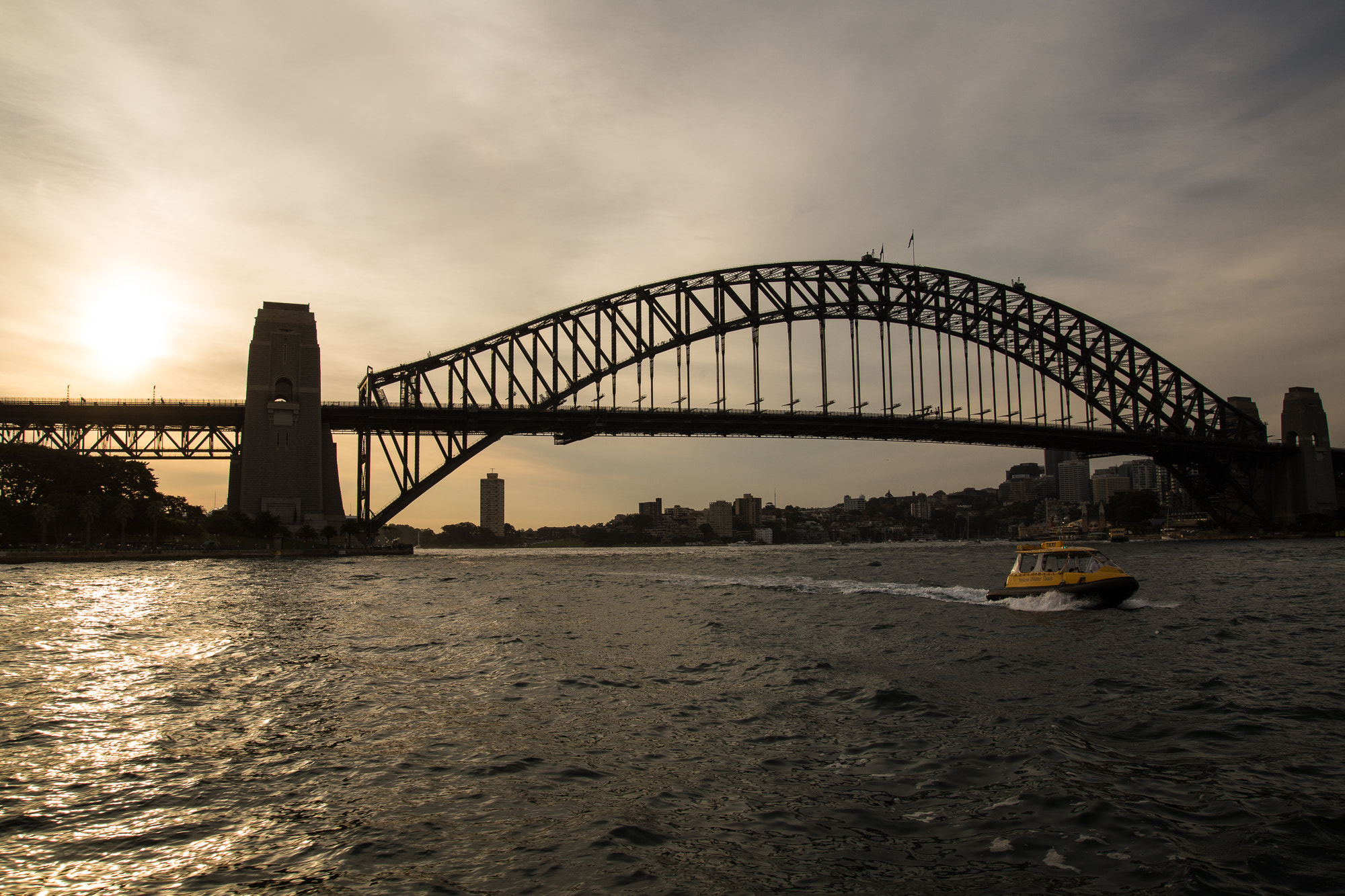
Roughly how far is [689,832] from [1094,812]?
13.1ft

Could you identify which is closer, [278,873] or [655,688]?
[278,873]

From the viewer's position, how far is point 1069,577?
27953 mm

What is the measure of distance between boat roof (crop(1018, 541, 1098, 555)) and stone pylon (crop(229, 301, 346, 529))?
67.0 m

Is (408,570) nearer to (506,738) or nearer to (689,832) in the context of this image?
(506,738)

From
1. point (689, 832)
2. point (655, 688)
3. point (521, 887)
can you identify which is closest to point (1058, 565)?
point (655, 688)

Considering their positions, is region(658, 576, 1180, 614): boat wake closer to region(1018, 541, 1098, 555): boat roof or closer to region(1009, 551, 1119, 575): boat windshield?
region(1009, 551, 1119, 575): boat windshield

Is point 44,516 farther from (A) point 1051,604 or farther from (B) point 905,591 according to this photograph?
(A) point 1051,604

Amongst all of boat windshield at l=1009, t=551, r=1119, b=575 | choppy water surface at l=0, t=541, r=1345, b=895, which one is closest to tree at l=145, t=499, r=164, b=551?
choppy water surface at l=0, t=541, r=1345, b=895

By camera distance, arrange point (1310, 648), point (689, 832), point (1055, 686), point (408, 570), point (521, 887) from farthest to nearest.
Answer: point (408, 570)
point (1310, 648)
point (1055, 686)
point (689, 832)
point (521, 887)

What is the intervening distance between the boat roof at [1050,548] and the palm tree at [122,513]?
76.1 m

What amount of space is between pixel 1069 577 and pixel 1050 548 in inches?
60.7

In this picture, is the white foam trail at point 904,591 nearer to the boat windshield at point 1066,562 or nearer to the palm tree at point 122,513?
the boat windshield at point 1066,562

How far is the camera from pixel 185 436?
278 ft

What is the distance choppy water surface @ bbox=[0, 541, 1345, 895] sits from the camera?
7141 mm
